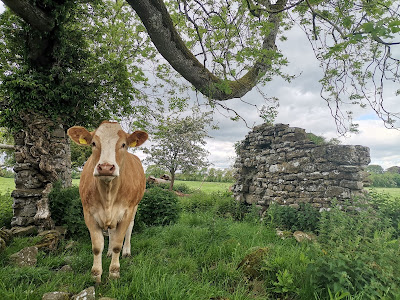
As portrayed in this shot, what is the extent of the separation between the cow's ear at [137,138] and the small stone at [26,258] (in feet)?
8.27

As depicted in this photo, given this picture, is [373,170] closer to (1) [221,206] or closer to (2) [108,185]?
(1) [221,206]

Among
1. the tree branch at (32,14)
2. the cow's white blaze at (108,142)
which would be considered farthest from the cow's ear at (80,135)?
the tree branch at (32,14)

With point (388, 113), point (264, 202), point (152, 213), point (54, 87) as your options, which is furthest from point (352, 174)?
point (54, 87)

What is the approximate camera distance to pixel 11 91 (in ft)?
17.8

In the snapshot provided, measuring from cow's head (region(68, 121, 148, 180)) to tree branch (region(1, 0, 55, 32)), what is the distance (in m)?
3.66

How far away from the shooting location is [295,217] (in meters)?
6.63

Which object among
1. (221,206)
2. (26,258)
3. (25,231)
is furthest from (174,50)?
(221,206)

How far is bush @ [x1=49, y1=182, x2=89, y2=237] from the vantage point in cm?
512

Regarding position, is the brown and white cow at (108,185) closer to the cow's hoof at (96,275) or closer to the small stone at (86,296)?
the cow's hoof at (96,275)

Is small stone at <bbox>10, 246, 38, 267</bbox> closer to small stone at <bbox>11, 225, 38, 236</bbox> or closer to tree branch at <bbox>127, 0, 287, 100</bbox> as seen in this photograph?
small stone at <bbox>11, 225, 38, 236</bbox>

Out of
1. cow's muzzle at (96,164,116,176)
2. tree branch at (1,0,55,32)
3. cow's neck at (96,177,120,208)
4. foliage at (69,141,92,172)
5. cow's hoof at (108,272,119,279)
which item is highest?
tree branch at (1,0,55,32)

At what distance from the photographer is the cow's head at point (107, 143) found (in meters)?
2.04

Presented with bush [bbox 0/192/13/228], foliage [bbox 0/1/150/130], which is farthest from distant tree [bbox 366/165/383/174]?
bush [bbox 0/192/13/228]

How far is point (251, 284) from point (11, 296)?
2732mm
